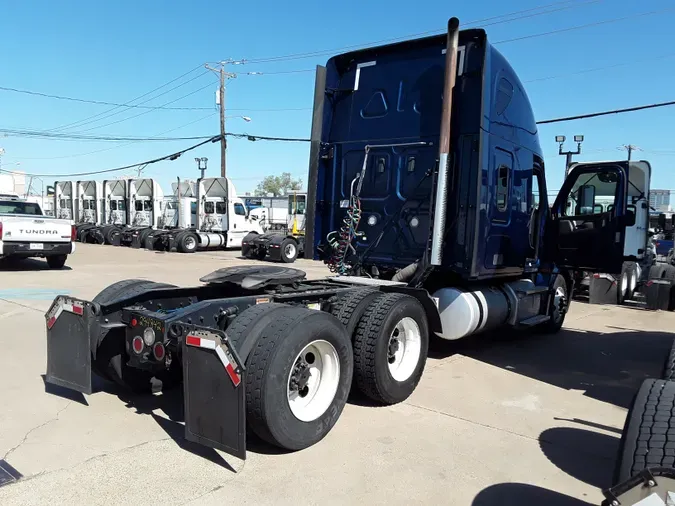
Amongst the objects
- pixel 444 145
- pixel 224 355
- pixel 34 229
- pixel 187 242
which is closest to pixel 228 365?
pixel 224 355

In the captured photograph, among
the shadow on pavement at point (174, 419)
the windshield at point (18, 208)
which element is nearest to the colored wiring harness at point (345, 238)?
the shadow on pavement at point (174, 419)

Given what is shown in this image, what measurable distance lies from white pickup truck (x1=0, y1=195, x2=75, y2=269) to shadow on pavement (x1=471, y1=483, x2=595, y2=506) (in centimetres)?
1378

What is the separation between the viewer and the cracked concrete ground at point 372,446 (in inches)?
133

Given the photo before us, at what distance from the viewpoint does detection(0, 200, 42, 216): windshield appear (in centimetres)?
1520

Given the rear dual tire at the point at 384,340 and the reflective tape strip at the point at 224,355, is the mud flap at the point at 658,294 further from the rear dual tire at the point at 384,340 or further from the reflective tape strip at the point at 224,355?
the reflective tape strip at the point at 224,355

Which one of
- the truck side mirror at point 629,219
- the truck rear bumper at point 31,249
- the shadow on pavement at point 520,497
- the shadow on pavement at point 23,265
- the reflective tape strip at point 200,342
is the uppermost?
the truck side mirror at point 629,219

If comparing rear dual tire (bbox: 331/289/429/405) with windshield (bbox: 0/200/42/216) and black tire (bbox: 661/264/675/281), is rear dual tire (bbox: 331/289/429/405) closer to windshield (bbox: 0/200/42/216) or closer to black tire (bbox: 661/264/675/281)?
black tire (bbox: 661/264/675/281)

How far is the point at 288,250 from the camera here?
824 inches

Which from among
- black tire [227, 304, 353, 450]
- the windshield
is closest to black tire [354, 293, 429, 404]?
black tire [227, 304, 353, 450]

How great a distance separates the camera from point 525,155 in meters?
7.39

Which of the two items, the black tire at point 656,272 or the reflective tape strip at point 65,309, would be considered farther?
the black tire at point 656,272

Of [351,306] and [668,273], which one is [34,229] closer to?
[351,306]

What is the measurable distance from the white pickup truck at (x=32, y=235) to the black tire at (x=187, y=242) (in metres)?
9.05

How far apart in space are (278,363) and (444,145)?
336 cm
